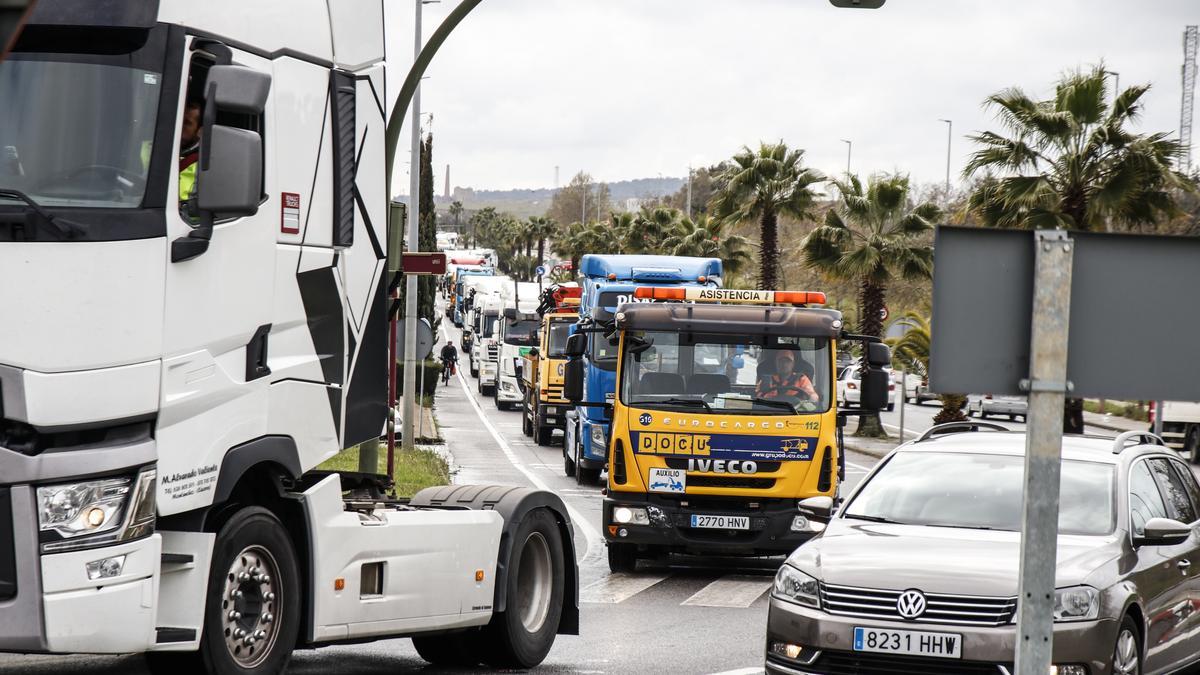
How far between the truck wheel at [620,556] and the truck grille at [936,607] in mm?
7571

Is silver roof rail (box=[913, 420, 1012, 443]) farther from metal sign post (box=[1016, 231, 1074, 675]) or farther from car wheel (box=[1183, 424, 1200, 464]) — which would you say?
car wheel (box=[1183, 424, 1200, 464])

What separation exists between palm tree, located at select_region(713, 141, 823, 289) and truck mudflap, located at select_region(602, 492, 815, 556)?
31.5 meters

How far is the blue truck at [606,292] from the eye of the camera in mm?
26031

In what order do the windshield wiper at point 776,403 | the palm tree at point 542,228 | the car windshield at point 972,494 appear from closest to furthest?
1. the car windshield at point 972,494
2. the windshield wiper at point 776,403
3. the palm tree at point 542,228

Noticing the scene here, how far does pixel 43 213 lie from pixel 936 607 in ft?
15.0

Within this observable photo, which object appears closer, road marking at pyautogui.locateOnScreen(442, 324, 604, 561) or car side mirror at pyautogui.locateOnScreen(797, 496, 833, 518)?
car side mirror at pyautogui.locateOnScreen(797, 496, 833, 518)

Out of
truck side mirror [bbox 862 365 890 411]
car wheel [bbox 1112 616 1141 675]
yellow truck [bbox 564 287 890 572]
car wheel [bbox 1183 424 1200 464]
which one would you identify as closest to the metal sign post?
car wheel [bbox 1112 616 1141 675]

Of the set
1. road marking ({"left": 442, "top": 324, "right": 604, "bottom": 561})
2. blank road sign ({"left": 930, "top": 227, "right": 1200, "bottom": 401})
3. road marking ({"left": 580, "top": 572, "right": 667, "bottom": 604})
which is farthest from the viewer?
road marking ({"left": 442, "top": 324, "right": 604, "bottom": 561})

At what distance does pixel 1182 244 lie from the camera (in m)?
5.17

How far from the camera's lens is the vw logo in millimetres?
8047

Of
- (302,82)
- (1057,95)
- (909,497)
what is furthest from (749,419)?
(1057,95)

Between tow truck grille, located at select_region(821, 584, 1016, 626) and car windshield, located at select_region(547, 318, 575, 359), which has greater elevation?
tow truck grille, located at select_region(821, 584, 1016, 626)

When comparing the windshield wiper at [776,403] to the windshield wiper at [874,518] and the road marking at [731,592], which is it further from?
the windshield wiper at [874,518]

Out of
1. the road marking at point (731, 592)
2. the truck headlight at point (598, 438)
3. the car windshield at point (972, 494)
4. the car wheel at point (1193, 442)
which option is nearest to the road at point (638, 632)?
the road marking at point (731, 592)
